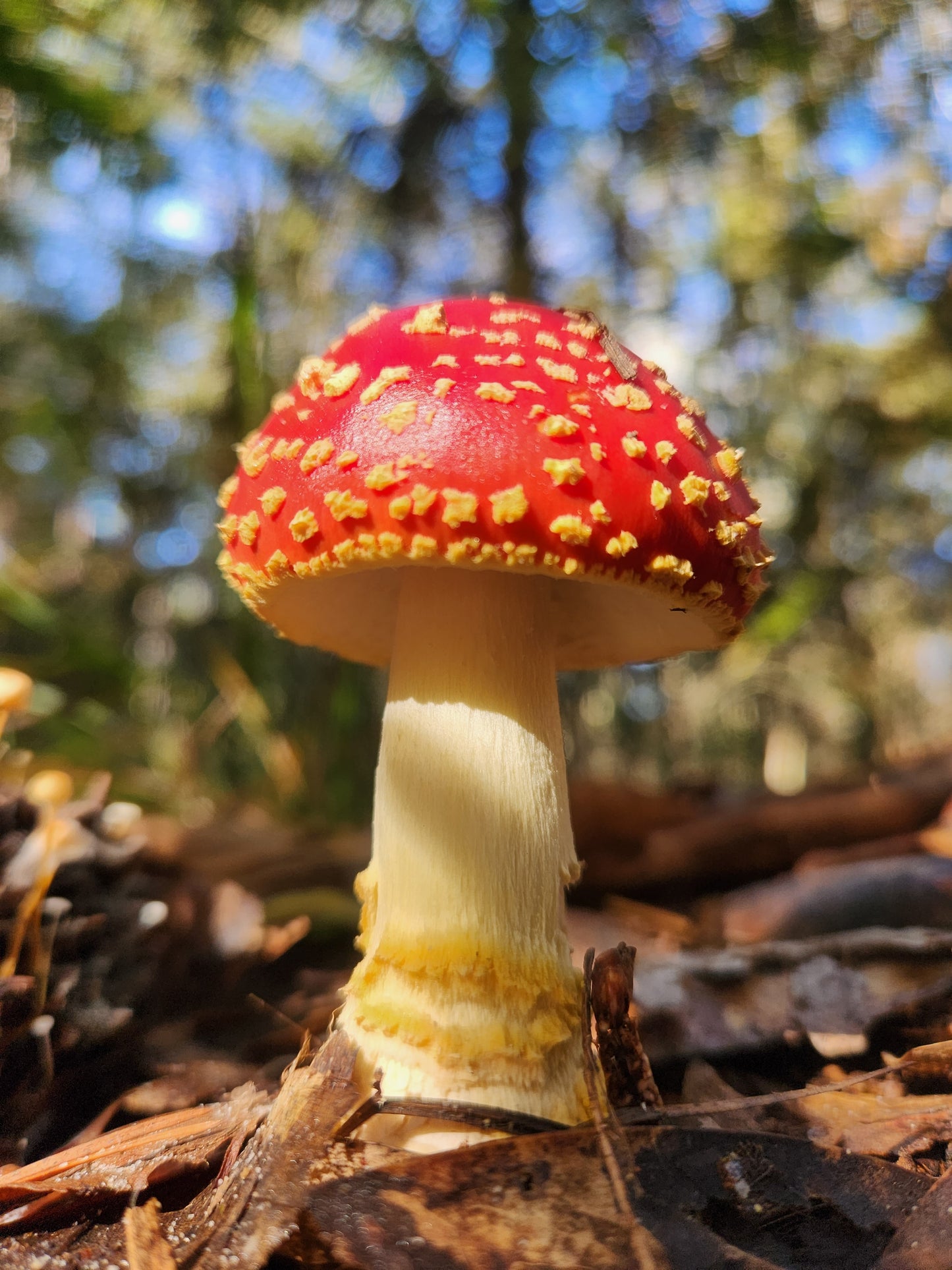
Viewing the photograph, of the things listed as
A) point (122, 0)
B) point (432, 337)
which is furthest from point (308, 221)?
point (432, 337)

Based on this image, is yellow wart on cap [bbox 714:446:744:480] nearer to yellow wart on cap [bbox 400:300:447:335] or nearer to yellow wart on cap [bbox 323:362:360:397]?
yellow wart on cap [bbox 400:300:447:335]

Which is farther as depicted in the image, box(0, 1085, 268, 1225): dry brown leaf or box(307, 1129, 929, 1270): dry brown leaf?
box(0, 1085, 268, 1225): dry brown leaf

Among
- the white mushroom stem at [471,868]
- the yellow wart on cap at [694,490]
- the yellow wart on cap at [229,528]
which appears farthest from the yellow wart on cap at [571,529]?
the yellow wart on cap at [229,528]

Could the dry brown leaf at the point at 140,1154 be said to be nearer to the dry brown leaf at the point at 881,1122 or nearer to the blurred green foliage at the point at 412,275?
the dry brown leaf at the point at 881,1122

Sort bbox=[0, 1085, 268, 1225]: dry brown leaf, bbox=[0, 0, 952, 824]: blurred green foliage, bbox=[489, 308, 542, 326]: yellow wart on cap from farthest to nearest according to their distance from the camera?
bbox=[0, 0, 952, 824]: blurred green foliage, bbox=[489, 308, 542, 326]: yellow wart on cap, bbox=[0, 1085, 268, 1225]: dry brown leaf

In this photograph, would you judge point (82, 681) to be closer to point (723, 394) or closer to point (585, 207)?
point (585, 207)

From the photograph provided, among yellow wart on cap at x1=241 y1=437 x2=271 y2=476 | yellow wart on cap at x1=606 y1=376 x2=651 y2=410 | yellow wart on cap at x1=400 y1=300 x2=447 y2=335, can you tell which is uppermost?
yellow wart on cap at x1=400 y1=300 x2=447 y2=335

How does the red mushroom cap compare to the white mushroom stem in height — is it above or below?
above

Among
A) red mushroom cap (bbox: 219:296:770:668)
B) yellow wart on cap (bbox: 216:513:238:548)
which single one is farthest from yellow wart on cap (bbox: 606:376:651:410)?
yellow wart on cap (bbox: 216:513:238:548)
